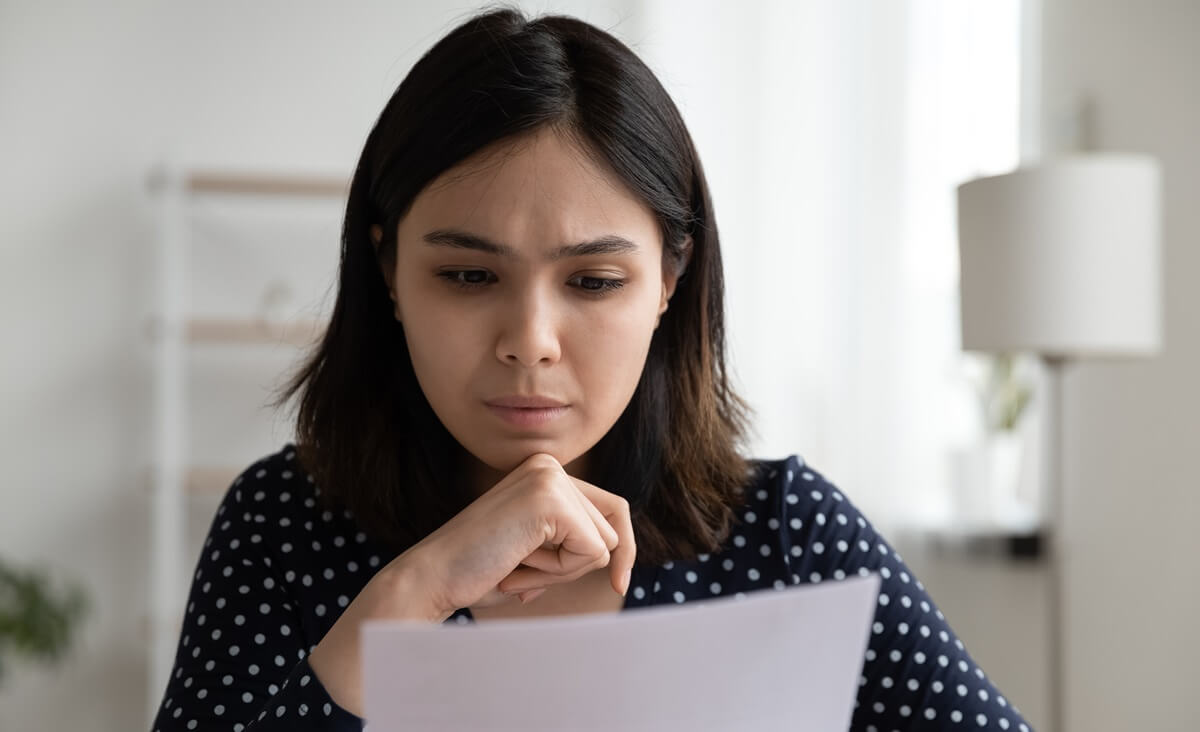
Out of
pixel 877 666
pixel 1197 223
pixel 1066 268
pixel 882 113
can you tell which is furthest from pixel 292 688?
pixel 882 113

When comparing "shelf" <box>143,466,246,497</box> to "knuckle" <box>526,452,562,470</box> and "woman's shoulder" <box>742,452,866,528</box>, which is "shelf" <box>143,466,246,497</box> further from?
"knuckle" <box>526,452,562,470</box>

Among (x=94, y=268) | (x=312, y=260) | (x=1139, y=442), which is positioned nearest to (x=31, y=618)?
(x=94, y=268)

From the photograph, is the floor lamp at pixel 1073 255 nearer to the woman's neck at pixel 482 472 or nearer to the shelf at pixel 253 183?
the woman's neck at pixel 482 472

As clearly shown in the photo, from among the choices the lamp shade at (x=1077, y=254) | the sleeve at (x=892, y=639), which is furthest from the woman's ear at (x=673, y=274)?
the lamp shade at (x=1077, y=254)

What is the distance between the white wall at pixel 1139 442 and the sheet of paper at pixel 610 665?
1.89 m

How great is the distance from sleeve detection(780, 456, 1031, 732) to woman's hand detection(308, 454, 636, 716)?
324 mm

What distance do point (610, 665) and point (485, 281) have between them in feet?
1.39

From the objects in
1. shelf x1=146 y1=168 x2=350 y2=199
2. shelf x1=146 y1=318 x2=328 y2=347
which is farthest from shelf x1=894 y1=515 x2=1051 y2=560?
shelf x1=146 y1=168 x2=350 y2=199

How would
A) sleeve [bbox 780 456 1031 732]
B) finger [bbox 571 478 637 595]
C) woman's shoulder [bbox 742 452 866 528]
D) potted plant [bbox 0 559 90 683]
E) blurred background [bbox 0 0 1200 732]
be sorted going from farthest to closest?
1. blurred background [bbox 0 0 1200 732]
2. potted plant [bbox 0 559 90 683]
3. woman's shoulder [bbox 742 452 866 528]
4. sleeve [bbox 780 456 1031 732]
5. finger [bbox 571 478 637 595]

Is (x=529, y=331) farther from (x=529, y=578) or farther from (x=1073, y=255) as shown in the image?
(x=1073, y=255)

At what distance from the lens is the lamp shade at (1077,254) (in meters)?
1.91

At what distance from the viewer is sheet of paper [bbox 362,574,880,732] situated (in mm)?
512

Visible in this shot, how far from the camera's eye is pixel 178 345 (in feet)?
10.0

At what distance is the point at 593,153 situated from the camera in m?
0.90
